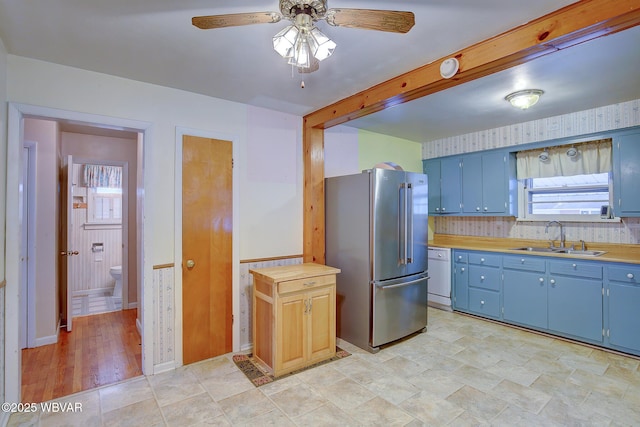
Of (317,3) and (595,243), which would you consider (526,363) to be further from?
(317,3)

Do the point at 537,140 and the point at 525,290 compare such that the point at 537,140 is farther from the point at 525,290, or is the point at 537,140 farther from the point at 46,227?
the point at 46,227

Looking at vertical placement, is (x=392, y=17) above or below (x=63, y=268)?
above

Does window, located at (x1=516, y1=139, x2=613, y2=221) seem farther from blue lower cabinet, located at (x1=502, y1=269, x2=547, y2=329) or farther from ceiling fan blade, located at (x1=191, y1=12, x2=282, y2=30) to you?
ceiling fan blade, located at (x1=191, y1=12, x2=282, y2=30)

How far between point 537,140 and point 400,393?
3382 mm

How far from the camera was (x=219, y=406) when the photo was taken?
2195 millimetres

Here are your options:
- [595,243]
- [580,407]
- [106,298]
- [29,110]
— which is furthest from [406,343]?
[106,298]

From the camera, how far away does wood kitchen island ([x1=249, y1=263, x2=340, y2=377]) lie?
2594 millimetres

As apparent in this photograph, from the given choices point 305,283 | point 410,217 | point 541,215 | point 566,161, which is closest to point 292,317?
point 305,283

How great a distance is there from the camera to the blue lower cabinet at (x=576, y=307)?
3078mm

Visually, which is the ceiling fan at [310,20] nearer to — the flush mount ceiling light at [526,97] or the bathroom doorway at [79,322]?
the bathroom doorway at [79,322]

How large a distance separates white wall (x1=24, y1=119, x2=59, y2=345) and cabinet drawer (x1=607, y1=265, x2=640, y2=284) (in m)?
5.62

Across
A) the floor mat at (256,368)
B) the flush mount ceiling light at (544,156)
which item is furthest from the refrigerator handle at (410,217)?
the flush mount ceiling light at (544,156)

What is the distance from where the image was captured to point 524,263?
3.56m

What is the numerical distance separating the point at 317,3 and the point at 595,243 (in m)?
4.03
